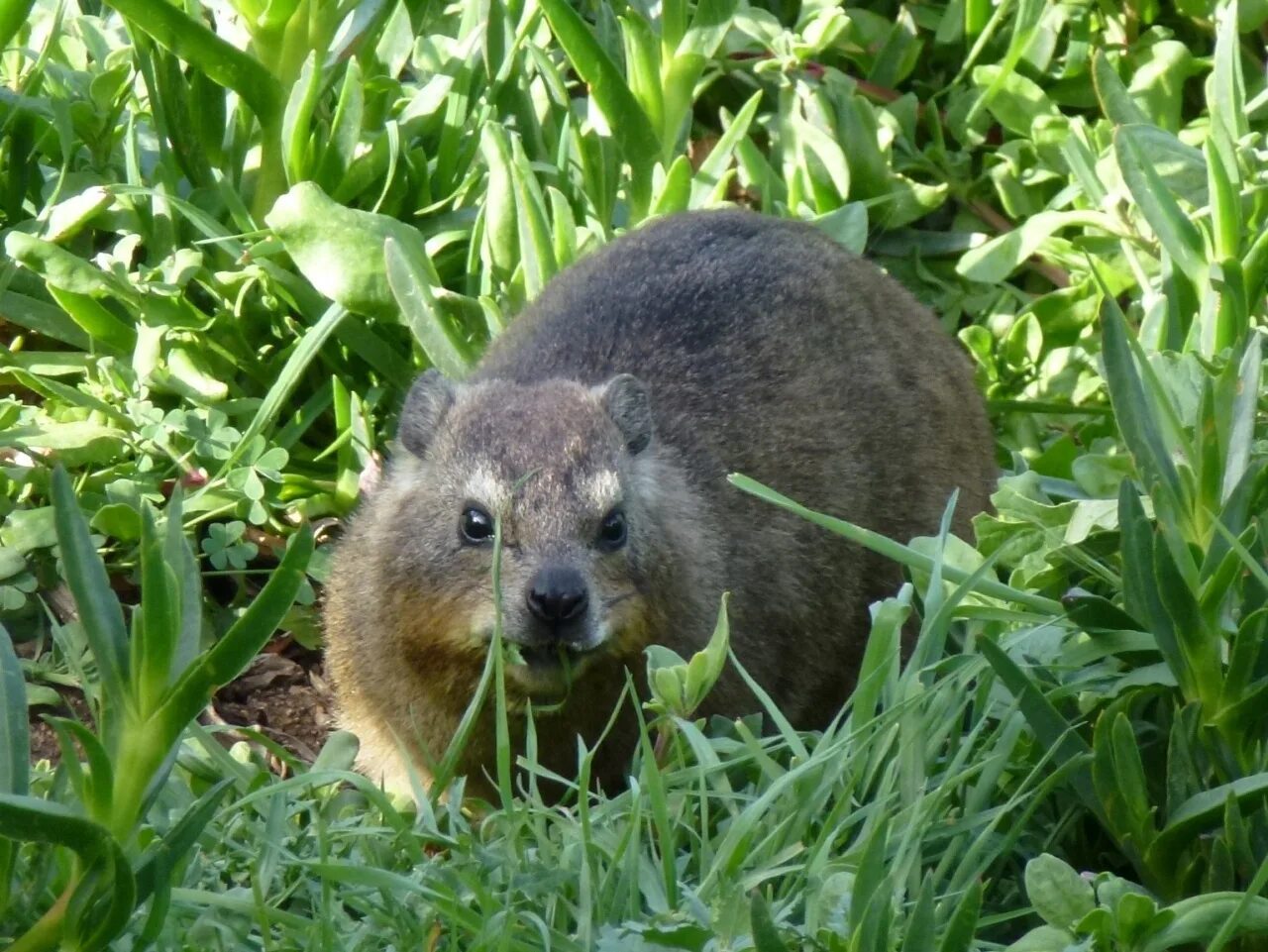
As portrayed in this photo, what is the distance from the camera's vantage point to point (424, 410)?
4.50m

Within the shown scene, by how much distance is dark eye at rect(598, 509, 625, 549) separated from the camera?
13.3 ft

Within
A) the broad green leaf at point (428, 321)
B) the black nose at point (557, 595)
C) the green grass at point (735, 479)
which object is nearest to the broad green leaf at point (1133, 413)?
the green grass at point (735, 479)

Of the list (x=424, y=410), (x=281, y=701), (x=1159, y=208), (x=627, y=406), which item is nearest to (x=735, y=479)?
(x=627, y=406)

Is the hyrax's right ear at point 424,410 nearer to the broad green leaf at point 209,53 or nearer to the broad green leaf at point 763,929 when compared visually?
the broad green leaf at point 209,53

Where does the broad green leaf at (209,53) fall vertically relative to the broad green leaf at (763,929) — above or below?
above

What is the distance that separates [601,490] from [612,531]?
0.10 metres

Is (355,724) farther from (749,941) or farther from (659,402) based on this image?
(749,941)

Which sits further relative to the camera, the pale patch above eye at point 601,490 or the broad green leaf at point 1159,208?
the broad green leaf at point 1159,208

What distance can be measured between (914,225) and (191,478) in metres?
2.96

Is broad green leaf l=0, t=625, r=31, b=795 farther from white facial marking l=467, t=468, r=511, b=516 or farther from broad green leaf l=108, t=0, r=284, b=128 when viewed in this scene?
broad green leaf l=108, t=0, r=284, b=128

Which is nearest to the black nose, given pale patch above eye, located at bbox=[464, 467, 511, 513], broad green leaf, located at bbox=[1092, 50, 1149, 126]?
pale patch above eye, located at bbox=[464, 467, 511, 513]

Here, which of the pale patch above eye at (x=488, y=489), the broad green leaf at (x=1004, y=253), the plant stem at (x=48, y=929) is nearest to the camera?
the plant stem at (x=48, y=929)

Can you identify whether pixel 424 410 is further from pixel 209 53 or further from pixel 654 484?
pixel 209 53

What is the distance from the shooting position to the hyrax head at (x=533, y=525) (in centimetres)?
382
